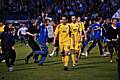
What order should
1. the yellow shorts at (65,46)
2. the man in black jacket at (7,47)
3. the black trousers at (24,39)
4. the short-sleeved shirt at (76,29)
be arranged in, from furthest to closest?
the black trousers at (24,39), the short-sleeved shirt at (76,29), the yellow shorts at (65,46), the man in black jacket at (7,47)

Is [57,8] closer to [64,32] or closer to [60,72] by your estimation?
[64,32]

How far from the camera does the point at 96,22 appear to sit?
23781mm

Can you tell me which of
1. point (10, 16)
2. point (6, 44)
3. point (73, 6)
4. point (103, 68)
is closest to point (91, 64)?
point (103, 68)

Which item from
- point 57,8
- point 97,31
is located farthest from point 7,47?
point 57,8

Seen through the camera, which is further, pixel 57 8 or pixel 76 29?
pixel 57 8

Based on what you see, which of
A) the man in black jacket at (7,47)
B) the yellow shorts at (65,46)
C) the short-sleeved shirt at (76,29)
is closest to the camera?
the man in black jacket at (7,47)

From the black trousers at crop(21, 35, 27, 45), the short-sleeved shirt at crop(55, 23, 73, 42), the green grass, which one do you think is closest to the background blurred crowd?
the black trousers at crop(21, 35, 27, 45)

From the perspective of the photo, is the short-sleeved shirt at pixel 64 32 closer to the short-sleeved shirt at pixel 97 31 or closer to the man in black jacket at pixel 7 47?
the man in black jacket at pixel 7 47

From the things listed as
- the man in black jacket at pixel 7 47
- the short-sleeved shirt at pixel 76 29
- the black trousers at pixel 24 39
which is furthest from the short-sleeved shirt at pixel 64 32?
the black trousers at pixel 24 39

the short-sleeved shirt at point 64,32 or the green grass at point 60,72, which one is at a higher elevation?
the short-sleeved shirt at point 64,32

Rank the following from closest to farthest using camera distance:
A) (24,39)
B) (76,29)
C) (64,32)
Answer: (64,32) < (76,29) < (24,39)

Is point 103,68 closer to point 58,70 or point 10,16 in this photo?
point 58,70

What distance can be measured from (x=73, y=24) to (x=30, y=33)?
230cm

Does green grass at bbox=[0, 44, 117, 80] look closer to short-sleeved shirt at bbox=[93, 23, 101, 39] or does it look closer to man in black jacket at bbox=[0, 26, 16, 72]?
man in black jacket at bbox=[0, 26, 16, 72]
